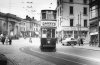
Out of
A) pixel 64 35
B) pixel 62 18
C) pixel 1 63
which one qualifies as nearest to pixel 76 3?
pixel 62 18

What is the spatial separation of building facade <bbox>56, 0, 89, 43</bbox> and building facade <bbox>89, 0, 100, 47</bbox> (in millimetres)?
16104

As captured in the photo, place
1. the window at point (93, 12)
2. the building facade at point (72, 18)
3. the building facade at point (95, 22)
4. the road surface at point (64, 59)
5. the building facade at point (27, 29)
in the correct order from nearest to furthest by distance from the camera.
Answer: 1. the road surface at point (64, 59)
2. the building facade at point (95, 22)
3. the window at point (93, 12)
4. the building facade at point (72, 18)
5. the building facade at point (27, 29)

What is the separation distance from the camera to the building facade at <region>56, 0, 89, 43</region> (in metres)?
55.1

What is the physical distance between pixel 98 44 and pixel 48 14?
34.8 ft

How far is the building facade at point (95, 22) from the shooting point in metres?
35.2

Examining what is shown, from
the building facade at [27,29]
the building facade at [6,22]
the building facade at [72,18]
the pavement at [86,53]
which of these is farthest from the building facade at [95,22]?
the building facade at [27,29]

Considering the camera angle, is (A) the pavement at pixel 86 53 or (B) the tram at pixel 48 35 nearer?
(A) the pavement at pixel 86 53

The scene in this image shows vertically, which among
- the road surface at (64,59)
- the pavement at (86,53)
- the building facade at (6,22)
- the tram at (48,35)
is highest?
the building facade at (6,22)

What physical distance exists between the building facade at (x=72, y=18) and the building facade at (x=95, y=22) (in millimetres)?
16104

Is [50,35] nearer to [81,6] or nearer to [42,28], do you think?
[42,28]

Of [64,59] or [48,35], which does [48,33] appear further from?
[64,59]

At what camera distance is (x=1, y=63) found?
884cm

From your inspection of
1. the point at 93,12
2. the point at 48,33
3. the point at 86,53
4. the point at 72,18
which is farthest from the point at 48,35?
the point at 72,18

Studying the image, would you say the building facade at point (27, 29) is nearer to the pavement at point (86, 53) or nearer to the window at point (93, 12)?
the window at point (93, 12)
